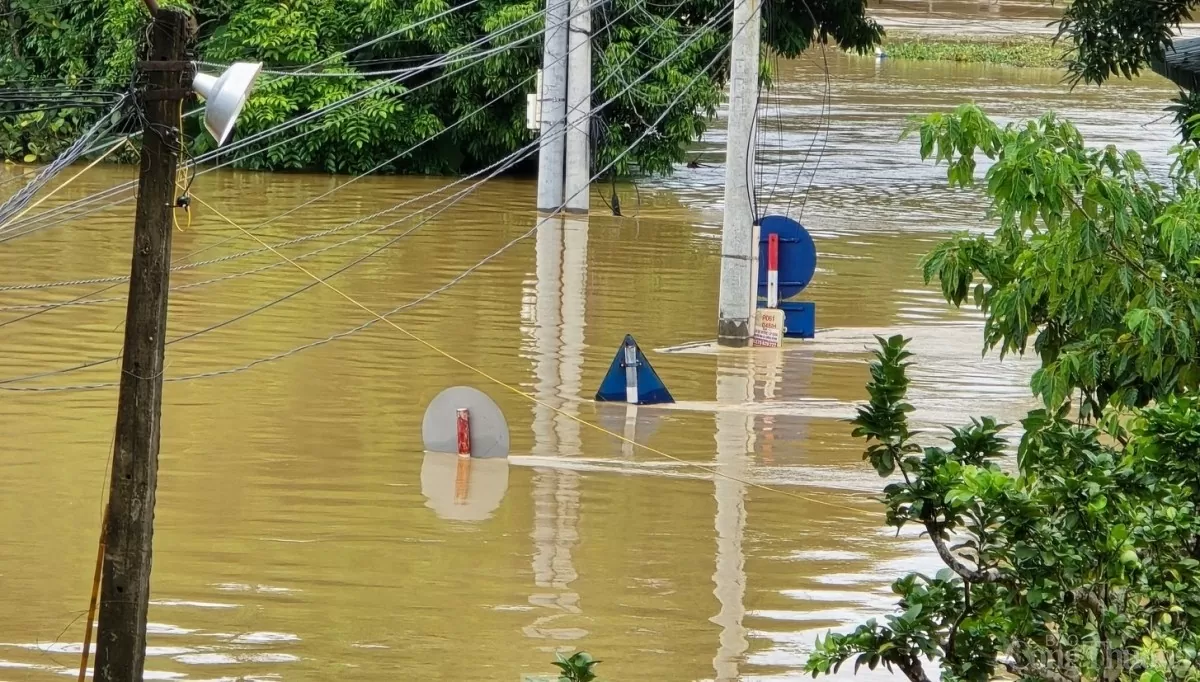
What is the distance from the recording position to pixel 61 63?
3102 centimetres

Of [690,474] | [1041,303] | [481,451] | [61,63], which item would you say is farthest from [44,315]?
[61,63]

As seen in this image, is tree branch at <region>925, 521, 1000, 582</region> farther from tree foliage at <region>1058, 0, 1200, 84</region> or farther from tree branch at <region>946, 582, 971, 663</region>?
tree foliage at <region>1058, 0, 1200, 84</region>

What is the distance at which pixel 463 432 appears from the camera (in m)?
12.2

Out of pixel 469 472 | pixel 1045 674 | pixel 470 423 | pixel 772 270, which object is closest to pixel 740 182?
pixel 772 270

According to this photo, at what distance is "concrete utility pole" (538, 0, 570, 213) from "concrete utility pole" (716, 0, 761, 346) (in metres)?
7.82

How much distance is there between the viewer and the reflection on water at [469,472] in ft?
29.7

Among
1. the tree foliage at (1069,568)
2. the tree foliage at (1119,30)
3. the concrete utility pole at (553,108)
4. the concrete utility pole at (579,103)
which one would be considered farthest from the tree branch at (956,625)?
the concrete utility pole at (579,103)

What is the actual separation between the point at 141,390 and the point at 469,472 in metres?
4.87

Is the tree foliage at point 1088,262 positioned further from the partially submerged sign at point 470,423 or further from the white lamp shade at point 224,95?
the partially submerged sign at point 470,423

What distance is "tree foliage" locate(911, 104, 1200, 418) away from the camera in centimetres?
560

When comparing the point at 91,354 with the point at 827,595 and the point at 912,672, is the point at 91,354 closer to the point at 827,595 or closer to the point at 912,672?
the point at 827,595

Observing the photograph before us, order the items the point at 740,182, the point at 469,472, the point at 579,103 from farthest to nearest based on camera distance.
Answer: the point at 579,103
the point at 740,182
the point at 469,472

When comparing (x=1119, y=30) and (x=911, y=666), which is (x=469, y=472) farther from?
(x=911, y=666)

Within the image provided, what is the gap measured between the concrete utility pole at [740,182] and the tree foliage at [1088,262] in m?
10.1
